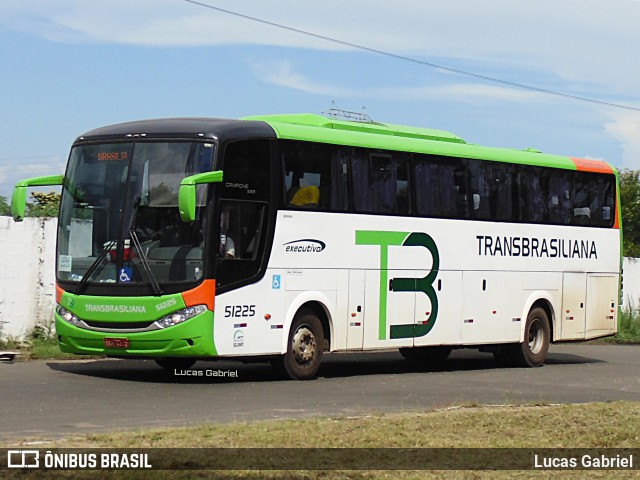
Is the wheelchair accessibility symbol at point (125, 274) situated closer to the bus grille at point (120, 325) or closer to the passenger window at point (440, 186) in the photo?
the bus grille at point (120, 325)

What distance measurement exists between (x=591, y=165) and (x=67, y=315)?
12.0 m

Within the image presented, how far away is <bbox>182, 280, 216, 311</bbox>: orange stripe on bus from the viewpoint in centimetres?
1838

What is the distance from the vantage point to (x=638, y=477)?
35.7 ft

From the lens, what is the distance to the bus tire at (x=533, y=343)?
25.1 m

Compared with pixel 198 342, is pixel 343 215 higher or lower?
higher

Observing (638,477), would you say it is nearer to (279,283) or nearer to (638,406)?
(638,406)

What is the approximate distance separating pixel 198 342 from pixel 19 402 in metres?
3.39

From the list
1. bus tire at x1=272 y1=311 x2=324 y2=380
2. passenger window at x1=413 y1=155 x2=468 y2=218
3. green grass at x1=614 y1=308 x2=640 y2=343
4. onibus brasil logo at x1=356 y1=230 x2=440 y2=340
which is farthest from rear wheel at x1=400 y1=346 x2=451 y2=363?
green grass at x1=614 y1=308 x2=640 y2=343

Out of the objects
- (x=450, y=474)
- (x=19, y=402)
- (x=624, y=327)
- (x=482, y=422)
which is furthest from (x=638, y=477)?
(x=624, y=327)

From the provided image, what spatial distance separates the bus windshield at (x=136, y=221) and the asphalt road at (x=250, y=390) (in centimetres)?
149

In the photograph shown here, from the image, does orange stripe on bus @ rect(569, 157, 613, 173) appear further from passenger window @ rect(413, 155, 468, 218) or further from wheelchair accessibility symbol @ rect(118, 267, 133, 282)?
wheelchair accessibility symbol @ rect(118, 267, 133, 282)

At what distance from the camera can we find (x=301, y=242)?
20016 mm

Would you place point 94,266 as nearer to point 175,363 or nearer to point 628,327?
point 175,363

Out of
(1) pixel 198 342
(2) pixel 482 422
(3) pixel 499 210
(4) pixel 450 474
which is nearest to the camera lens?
(4) pixel 450 474
